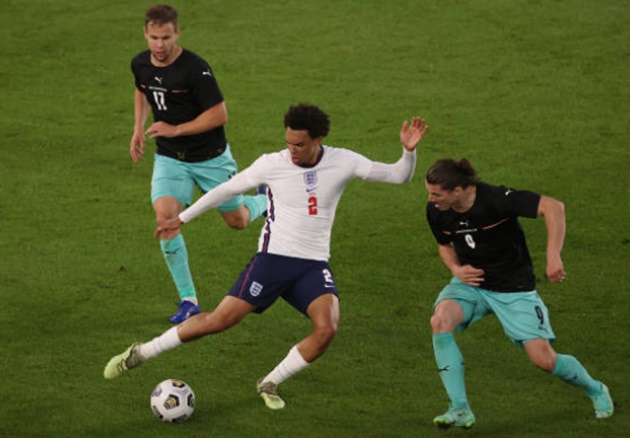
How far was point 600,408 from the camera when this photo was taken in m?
8.23

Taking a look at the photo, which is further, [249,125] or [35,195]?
[249,125]

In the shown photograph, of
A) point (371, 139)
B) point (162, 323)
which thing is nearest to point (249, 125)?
point (371, 139)

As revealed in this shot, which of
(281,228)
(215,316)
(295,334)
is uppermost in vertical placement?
(281,228)

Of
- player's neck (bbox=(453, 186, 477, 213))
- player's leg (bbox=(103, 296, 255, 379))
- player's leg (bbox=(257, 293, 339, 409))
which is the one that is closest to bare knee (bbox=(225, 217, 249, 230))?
player's leg (bbox=(103, 296, 255, 379))

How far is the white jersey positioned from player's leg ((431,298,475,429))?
928 mm

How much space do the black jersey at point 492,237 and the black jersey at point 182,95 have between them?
2522 millimetres

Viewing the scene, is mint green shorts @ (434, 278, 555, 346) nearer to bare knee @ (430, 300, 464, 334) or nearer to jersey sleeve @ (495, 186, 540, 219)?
bare knee @ (430, 300, 464, 334)

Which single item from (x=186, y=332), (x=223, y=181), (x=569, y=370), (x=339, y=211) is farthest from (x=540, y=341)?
(x=339, y=211)

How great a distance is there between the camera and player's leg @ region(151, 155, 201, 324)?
9.88 m

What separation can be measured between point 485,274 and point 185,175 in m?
2.97

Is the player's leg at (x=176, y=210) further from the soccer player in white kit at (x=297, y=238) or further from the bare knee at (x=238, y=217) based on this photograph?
the soccer player in white kit at (x=297, y=238)

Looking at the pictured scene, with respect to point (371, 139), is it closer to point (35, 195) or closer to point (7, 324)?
point (35, 195)

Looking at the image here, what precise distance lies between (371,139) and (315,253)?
18.7ft

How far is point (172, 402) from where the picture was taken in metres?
8.15
